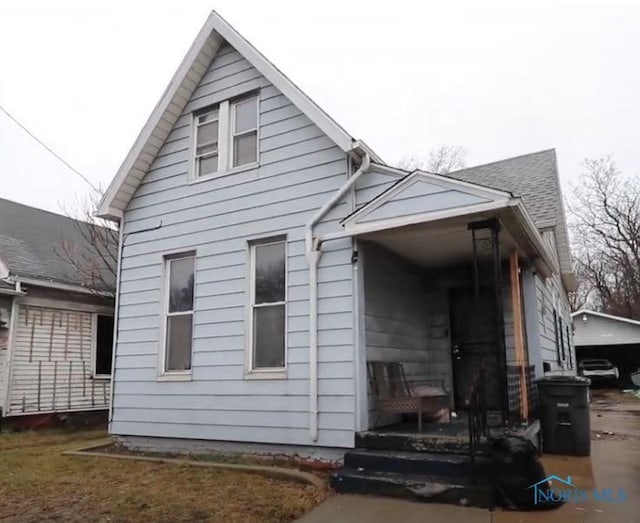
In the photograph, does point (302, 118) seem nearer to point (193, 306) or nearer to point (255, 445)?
point (193, 306)

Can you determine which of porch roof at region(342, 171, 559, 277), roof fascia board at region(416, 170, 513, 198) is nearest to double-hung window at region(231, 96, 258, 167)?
porch roof at region(342, 171, 559, 277)

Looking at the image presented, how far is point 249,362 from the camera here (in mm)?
6828

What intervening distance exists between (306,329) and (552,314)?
6.06 meters

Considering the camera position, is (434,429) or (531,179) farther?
(531,179)

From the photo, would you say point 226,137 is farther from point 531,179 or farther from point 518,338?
point 531,179

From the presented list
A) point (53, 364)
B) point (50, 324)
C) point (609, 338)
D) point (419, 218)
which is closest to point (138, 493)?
point (419, 218)

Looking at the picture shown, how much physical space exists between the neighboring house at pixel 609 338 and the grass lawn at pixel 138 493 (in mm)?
22256

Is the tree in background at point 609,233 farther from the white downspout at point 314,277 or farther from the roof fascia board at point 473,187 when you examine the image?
the roof fascia board at point 473,187

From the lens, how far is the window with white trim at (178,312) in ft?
24.8

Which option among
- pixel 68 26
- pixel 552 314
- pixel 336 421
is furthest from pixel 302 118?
pixel 552 314

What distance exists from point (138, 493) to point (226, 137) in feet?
16.0

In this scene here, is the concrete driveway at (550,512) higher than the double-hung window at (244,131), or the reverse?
the double-hung window at (244,131)

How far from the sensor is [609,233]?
3269 cm

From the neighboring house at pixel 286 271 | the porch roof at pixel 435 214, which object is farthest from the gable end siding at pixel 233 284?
the porch roof at pixel 435 214
